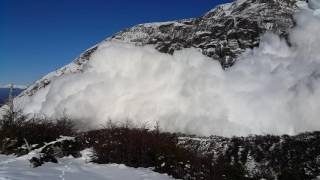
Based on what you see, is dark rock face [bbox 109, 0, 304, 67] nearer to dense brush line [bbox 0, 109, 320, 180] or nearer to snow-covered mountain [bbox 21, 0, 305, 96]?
snow-covered mountain [bbox 21, 0, 305, 96]

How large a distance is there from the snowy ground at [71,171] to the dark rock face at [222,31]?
4624cm

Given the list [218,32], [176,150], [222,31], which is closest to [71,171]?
[176,150]

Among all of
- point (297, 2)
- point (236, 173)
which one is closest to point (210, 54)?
point (297, 2)

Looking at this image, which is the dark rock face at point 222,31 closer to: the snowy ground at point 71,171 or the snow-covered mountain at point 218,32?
the snow-covered mountain at point 218,32

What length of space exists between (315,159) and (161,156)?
11.0 metres

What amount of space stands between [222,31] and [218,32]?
0.62 metres

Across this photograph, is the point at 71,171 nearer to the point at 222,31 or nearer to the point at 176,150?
the point at 176,150

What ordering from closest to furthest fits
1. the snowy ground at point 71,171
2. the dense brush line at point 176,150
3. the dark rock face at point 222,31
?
the snowy ground at point 71,171
the dense brush line at point 176,150
the dark rock face at point 222,31

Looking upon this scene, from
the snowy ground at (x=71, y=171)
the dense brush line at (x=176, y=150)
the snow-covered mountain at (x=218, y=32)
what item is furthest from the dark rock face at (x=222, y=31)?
the snowy ground at (x=71, y=171)

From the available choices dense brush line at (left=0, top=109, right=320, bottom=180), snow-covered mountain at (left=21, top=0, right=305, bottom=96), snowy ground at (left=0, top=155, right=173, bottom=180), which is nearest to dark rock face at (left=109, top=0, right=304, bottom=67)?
snow-covered mountain at (left=21, top=0, right=305, bottom=96)

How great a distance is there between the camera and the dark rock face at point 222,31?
63.8 m

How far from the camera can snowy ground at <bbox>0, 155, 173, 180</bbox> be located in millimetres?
11891

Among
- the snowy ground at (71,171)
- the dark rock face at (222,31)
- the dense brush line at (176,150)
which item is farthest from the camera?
the dark rock face at (222,31)

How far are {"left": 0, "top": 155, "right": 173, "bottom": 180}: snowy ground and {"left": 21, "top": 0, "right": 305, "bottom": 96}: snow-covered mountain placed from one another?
152ft
